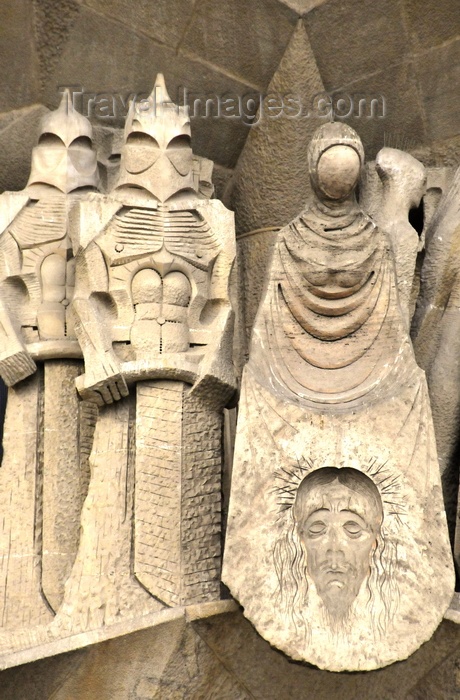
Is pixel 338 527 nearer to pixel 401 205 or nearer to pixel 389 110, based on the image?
pixel 401 205

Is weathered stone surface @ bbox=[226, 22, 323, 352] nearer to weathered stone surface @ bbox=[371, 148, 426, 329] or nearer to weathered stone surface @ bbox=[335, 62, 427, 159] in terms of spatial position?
weathered stone surface @ bbox=[335, 62, 427, 159]

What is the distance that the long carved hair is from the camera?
666cm

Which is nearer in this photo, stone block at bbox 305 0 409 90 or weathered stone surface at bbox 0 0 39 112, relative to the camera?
weathered stone surface at bbox 0 0 39 112

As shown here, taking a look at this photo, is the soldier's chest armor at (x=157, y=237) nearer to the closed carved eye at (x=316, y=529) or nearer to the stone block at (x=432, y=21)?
the closed carved eye at (x=316, y=529)

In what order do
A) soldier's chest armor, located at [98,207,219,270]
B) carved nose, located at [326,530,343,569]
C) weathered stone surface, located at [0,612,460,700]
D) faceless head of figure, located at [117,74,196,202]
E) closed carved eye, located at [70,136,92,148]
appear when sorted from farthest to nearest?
closed carved eye, located at [70,136,92,148] < faceless head of figure, located at [117,74,196,202] < soldier's chest armor, located at [98,207,219,270] < weathered stone surface, located at [0,612,460,700] < carved nose, located at [326,530,343,569]

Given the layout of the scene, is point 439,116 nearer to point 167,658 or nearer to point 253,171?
point 253,171

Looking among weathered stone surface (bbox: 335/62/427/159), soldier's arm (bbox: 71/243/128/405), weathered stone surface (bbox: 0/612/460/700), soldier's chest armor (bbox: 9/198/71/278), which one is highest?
weathered stone surface (bbox: 335/62/427/159)

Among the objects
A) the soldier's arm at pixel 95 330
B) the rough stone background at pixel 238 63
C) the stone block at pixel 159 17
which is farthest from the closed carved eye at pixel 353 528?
the stone block at pixel 159 17

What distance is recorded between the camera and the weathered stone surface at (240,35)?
8.36 metres

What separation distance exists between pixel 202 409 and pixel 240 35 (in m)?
1.96

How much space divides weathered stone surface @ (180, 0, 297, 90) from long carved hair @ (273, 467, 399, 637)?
2420 mm

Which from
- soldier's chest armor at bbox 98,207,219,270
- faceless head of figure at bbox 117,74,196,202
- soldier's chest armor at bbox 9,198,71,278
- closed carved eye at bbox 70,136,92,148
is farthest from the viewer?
closed carved eye at bbox 70,136,92,148

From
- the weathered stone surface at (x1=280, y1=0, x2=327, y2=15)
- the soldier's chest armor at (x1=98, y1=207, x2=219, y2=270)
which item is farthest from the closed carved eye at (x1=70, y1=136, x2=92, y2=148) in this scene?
the weathered stone surface at (x1=280, y1=0, x2=327, y2=15)

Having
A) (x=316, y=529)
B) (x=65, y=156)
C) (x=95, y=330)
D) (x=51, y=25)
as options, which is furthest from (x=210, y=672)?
(x=51, y=25)
